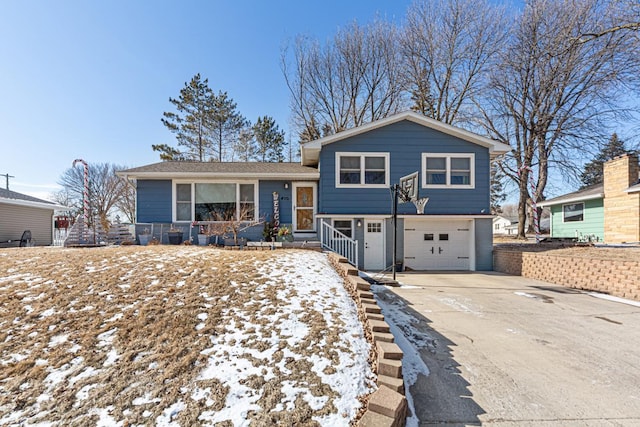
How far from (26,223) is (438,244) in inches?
744

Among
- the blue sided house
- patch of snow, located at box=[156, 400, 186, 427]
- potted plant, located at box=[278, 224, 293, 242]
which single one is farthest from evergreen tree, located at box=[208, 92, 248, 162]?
patch of snow, located at box=[156, 400, 186, 427]

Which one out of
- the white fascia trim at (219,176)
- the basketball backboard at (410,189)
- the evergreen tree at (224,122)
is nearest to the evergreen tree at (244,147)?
the evergreen tree at (224,122)

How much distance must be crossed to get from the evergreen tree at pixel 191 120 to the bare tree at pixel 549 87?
21341 millimetres

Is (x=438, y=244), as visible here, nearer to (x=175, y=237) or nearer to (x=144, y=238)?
(x=175, y=237)

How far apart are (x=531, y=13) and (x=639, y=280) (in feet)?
51.6

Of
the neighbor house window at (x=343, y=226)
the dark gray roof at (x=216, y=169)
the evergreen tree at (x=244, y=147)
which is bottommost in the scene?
the neighbor house window at (x=343, y=226)

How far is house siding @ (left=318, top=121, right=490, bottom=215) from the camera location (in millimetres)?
10562

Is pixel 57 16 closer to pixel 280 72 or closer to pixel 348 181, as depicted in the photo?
pixel 348 181

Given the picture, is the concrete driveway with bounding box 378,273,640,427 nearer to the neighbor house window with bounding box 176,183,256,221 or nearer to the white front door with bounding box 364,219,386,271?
the white front door with bounding box 364,219,386,271

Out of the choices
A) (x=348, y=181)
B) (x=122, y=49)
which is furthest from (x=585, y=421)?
(x=122, y=49)

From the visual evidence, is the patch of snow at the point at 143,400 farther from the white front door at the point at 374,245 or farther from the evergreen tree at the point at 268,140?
the evergreen tree at the point at 268,140

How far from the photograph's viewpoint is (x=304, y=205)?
448 inches

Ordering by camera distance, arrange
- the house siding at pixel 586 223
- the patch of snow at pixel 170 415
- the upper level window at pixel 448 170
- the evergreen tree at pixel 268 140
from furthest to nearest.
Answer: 1. the evergreen tree at pixel 268 140
2. the house siding at pixel 586 223
3. the upper level window at pixel 448 170
4. the patch of snow at pixel 170 415

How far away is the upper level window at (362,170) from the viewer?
10.6 m
